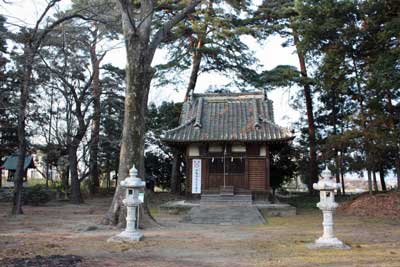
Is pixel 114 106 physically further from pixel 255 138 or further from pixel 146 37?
pixel 146 37

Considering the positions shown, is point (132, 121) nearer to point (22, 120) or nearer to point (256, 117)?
point (22, 120)

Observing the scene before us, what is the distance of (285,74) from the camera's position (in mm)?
21828

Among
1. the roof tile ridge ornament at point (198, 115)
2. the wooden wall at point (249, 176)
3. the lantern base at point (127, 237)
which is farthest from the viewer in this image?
the roof tile ridge ornament at point (198, 115)

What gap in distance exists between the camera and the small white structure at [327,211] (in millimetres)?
8383

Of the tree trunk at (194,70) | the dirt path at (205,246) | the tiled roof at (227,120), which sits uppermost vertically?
the tree trunk at (194,70)

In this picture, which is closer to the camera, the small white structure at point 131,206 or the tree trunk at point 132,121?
the small white structure at point 131,206

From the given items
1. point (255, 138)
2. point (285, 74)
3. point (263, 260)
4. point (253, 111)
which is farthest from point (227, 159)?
point (263, 260)

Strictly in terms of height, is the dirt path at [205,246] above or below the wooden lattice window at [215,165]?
below

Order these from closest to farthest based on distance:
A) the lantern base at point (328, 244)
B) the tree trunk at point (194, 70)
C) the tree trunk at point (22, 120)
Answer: the lantern base at point (328, 244) < the tree trunk at point (22, 120) < the tree trunk at point (194, 70)

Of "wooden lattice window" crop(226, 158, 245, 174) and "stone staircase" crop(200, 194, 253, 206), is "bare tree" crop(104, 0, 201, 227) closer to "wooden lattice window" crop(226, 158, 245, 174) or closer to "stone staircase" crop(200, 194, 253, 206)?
"stone staircase" crop(200, 194, 253, 206)

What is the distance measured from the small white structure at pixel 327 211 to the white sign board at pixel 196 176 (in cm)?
1023

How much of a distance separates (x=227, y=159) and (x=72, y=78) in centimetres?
995

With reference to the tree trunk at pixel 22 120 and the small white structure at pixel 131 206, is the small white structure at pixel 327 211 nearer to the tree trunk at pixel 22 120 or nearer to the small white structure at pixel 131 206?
the small white structure at pixel 131 206

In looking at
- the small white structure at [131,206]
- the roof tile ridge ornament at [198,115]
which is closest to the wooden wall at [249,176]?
the roof tile ridge ornament at [198,115]
